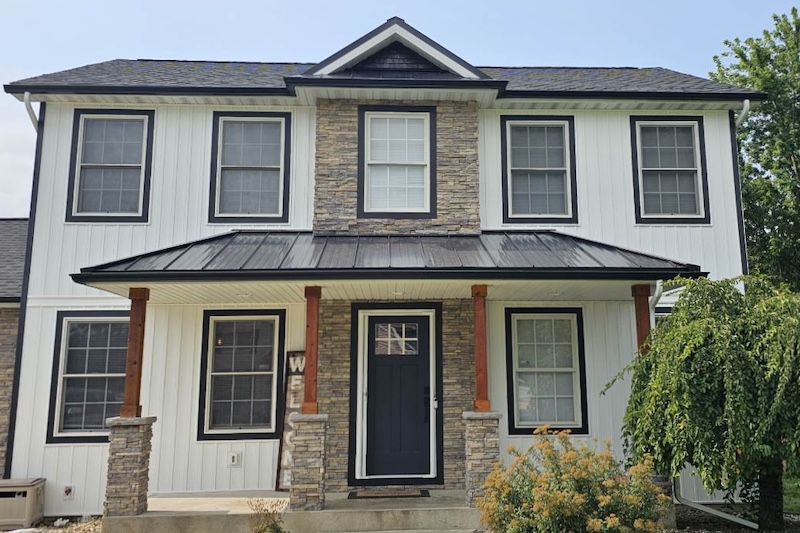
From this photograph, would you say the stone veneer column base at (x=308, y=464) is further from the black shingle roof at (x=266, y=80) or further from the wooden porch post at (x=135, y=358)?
the black shingle roof at (x=266, y=80)

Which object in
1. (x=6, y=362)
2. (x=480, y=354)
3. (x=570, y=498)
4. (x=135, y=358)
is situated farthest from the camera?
(x=6, y=362)

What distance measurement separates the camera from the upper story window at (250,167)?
8969 mm

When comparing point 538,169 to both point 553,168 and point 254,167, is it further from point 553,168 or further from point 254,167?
point 254,167

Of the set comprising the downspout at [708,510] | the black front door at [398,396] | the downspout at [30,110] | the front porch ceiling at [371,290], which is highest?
the downspout at [30,110]

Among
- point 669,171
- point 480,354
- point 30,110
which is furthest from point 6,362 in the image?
point 669,171

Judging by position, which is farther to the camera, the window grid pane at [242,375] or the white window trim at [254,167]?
the white window trim at [254,167]

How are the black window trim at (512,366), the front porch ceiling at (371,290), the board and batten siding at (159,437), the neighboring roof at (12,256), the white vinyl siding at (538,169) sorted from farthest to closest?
the white vinyl siding at (538,169) → the neighboring roof at (12,256) → the black window trim at (512,366) → the board and batten siding at (159,437) → the front porch ceiling at (371,290)

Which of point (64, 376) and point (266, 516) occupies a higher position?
point (64, 376)

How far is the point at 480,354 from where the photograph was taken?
7.19 metres

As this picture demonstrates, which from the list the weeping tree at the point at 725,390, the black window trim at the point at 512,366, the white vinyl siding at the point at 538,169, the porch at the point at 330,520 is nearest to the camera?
the weeping tree at the point at 725,390

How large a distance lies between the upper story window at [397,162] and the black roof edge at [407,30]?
81cm

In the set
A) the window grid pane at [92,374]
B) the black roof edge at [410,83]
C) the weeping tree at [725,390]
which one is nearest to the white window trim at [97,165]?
the window grid pane at [92,374]

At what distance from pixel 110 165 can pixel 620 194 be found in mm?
7757

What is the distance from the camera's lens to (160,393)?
8.34 meters
